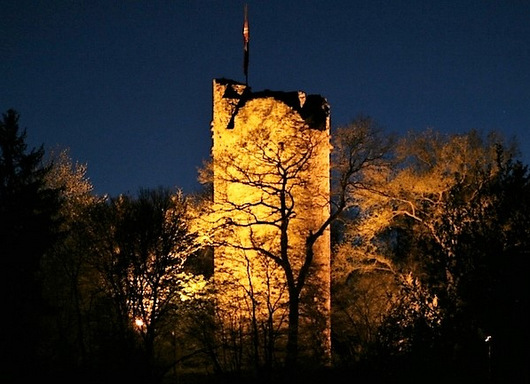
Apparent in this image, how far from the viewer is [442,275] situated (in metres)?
13.9

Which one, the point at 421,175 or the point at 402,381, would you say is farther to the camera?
the point at 421,175

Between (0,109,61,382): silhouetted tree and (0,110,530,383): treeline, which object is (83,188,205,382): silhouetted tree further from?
(0,109,61,382): silhouetted tree

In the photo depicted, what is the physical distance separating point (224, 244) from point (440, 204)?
6.73m

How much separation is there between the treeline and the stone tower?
673 mm

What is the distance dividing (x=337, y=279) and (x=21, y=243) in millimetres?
9038

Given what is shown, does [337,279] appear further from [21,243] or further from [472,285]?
[472,285]

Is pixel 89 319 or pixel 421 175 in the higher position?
pixel 421 175

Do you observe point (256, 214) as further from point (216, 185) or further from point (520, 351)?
point (520, 351)

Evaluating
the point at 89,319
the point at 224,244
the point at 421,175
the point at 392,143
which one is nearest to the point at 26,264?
the point at 89,319

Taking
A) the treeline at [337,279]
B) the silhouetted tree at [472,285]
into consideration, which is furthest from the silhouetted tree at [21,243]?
the silhouetted tree at [472,285]

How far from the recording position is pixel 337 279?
79.0ft

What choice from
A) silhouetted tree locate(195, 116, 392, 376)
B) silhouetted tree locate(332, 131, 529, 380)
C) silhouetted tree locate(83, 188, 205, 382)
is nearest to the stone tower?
silhouetted tree locate(195, 116, 392, 376)

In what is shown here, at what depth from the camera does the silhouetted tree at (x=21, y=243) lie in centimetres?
1906

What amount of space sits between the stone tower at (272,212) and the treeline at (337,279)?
0.67m
